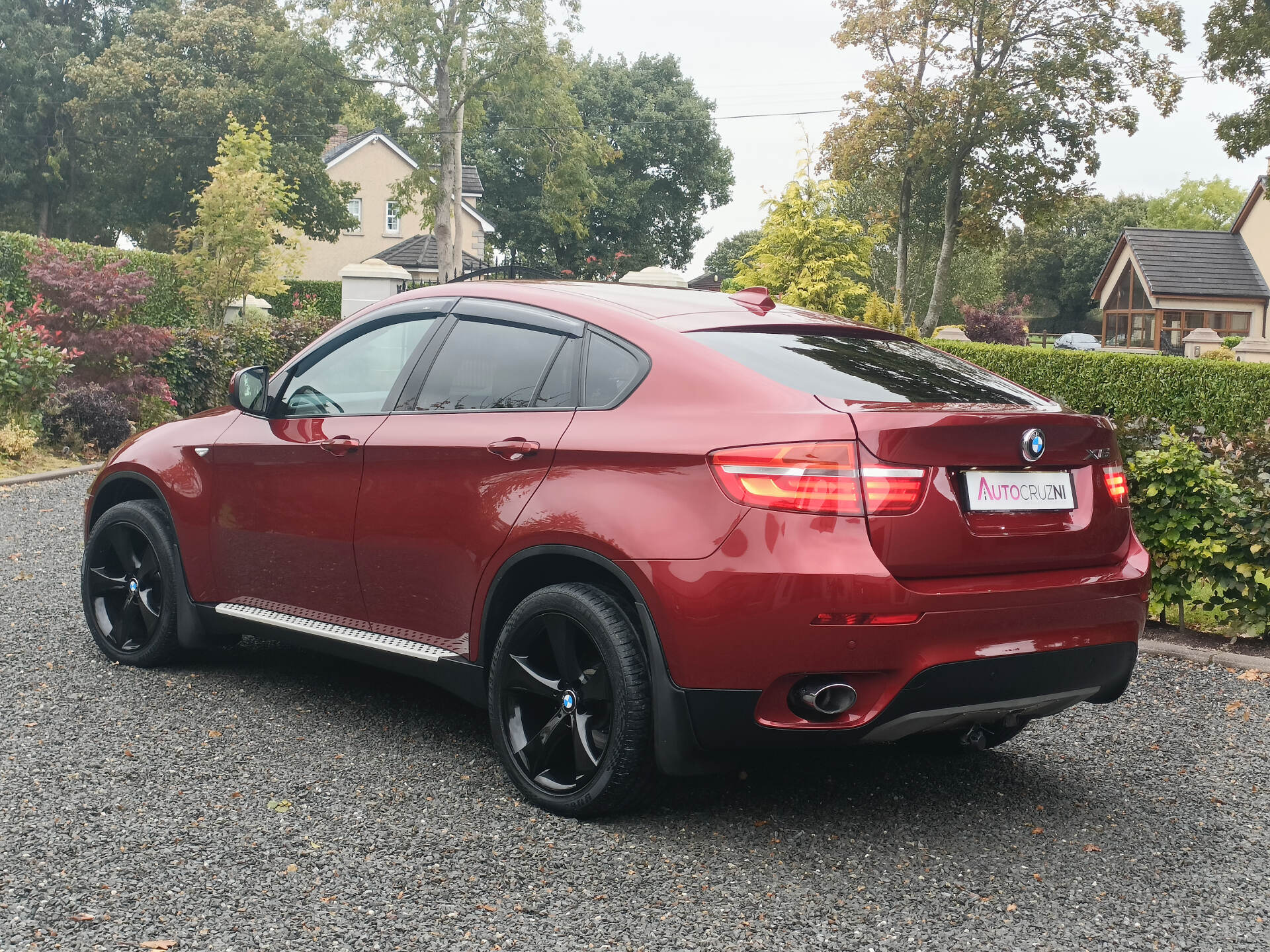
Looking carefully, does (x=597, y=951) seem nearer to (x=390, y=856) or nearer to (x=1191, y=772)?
(x=390, y=856)

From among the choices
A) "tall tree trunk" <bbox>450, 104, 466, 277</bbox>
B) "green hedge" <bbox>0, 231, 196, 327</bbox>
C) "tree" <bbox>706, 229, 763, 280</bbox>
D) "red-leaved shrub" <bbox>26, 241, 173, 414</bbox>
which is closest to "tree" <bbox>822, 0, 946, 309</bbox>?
"tall tree trunk" <bbox>450, 104, 466, 277</bbox>

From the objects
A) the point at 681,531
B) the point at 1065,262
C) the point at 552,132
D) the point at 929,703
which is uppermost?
the point at 552,132

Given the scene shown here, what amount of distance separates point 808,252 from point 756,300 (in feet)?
47.1

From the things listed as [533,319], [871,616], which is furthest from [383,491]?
[871,616]

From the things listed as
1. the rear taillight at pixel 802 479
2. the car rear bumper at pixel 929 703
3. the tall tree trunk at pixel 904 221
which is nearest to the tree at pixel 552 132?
the tall tree trunk at pixel 904 221

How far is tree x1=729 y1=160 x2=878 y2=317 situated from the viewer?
18.1m

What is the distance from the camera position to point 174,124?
149 feet

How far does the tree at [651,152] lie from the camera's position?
67.6 meters

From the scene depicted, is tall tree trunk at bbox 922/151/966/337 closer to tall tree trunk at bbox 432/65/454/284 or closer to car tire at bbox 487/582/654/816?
tall tree trunk at bbox 432/65/454/284

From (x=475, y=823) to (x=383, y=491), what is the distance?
4.04 feet

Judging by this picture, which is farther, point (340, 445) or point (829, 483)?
point (340, 445)

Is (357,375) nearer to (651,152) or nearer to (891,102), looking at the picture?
(891,102)

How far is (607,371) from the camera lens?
4.00 metres

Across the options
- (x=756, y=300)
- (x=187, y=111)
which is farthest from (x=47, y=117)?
(x=756, y=300)
